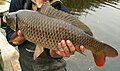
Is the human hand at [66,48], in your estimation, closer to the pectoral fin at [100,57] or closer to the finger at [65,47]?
the finger at [65,47]

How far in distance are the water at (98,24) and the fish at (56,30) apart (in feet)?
17.1

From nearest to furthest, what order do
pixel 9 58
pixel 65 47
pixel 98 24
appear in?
pixel 65 47, pixel 9 58, pixel 98 24

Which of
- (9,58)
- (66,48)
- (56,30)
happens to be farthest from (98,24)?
(56,30)

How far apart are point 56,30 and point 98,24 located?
9215mm

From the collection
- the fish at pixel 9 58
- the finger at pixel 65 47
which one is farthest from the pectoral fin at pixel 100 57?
the fish at pixel 9 58

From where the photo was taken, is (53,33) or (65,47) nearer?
(53,33)

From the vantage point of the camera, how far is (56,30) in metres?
2.43

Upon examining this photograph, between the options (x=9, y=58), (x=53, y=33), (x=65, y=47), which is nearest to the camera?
(x=53, y=33)

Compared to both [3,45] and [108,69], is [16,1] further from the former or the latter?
[108,69]

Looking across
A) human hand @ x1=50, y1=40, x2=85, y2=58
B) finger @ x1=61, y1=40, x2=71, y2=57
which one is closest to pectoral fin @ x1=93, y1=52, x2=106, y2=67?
human hand @ x1=50, y1=40, x2=85, y2=58

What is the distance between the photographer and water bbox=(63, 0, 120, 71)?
25.9 feet

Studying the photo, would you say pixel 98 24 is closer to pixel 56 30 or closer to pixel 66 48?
pixel 66 48

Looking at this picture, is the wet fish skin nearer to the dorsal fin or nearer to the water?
the dorsal fin

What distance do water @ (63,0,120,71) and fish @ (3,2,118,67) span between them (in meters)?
5.21
